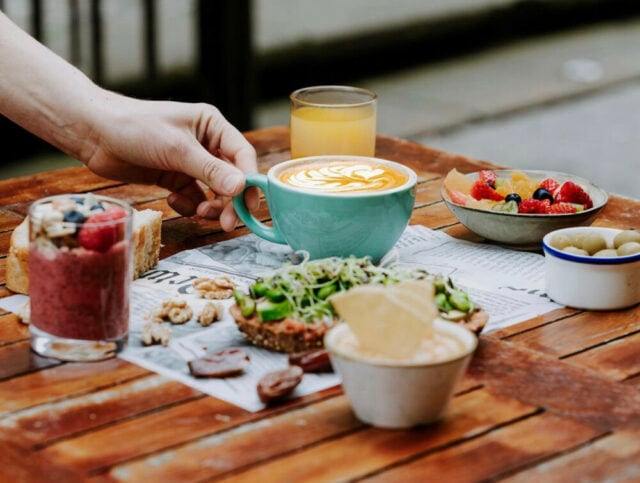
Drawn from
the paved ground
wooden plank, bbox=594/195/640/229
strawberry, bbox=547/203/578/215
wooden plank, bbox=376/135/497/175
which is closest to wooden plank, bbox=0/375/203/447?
strawberry, bbox=547/203/578/215

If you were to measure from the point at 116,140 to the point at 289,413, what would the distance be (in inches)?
29.9

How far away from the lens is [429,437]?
1207mm

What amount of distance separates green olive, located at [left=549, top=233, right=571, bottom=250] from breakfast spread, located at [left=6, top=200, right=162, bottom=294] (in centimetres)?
55

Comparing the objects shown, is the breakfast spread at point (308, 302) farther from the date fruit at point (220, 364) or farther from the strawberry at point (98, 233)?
the strawberry at point (98, 233)

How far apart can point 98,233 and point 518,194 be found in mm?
747

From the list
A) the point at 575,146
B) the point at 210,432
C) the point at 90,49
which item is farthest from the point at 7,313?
the point at 575,146

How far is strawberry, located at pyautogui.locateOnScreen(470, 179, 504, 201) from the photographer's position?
1862mm

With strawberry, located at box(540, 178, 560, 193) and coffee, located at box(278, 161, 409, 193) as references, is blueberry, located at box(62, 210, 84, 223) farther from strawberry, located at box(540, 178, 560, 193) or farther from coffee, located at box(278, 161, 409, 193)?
strawberry, located at box(540, 178, 560, 193)

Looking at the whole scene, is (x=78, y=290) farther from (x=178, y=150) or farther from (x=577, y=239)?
(x=577, y=239)

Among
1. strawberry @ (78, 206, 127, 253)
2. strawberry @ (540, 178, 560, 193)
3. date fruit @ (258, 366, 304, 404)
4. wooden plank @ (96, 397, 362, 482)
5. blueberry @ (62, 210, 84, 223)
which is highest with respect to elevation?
blueberry @ (62, 210, 84, 223)

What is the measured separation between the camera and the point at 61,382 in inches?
52.2

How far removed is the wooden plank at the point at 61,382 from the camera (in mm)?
1285

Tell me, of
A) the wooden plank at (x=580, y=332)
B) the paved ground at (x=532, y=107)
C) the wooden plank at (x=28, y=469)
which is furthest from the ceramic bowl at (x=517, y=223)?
the paved ground at (x=532, y=107)

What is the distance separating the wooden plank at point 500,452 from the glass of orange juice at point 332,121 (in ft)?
2.91
